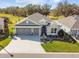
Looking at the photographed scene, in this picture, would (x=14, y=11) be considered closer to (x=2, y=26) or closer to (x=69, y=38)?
(x=2, y=26)

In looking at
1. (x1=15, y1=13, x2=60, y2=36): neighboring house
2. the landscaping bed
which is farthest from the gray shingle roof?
the landscaping bed

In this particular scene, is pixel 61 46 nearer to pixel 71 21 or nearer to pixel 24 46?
pixel 71 21

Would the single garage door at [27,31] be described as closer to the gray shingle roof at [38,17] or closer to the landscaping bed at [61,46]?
the gray shingle roof at [38,17]

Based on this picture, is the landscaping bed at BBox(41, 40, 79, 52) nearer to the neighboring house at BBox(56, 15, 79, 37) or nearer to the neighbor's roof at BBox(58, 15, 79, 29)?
the neighboring house at BBox(56, 15, 79, 37)

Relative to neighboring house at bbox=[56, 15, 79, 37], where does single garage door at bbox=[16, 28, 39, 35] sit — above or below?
below

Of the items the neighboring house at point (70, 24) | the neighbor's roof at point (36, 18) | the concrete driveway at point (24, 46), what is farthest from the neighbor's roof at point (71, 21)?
the concrete driveway at point (24, 46)

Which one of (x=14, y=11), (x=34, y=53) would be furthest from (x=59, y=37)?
(x=14, y=11)

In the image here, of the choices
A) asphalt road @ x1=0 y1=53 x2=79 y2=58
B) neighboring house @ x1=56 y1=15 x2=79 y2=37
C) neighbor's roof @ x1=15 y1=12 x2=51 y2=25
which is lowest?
asphalt road @ x1=0 y1=53 x2=79 y2=58
